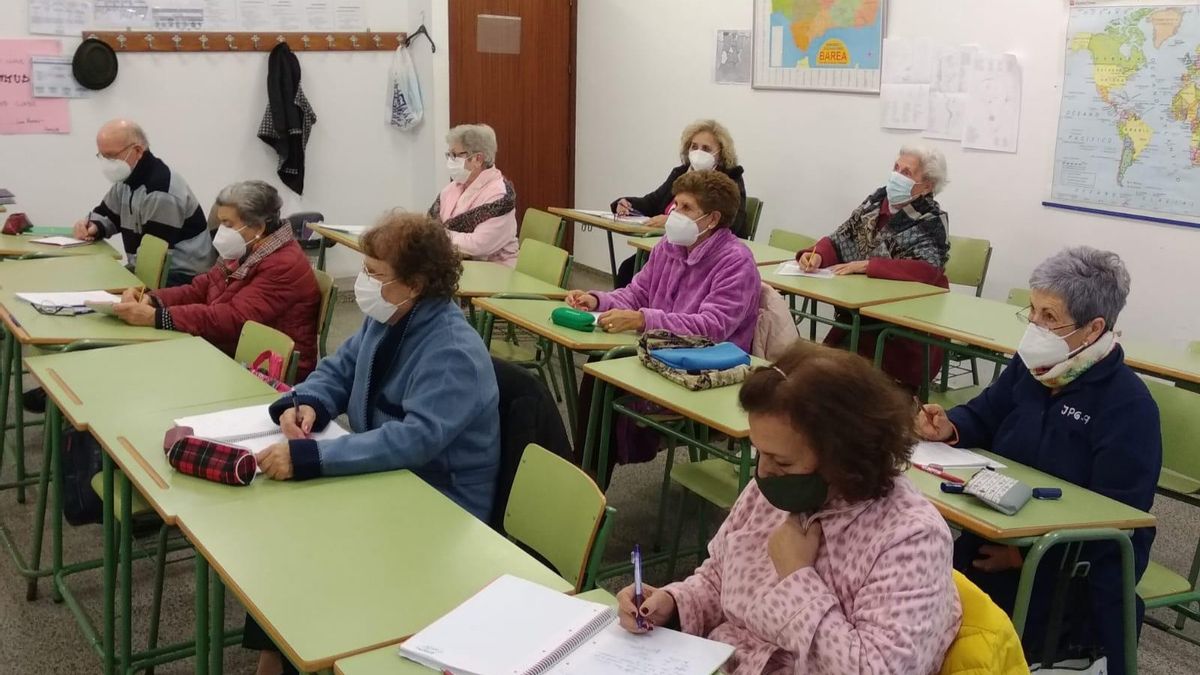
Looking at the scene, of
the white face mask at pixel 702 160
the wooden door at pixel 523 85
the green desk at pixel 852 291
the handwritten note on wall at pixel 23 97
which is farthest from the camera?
the wooden door at pixel 523 85

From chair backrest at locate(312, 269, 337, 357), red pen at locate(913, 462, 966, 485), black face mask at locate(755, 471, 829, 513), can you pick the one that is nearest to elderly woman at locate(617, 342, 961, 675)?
black face mask at locate(755, 471, 829, 513)

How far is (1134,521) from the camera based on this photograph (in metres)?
2.29

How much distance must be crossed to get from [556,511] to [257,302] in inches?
77.7

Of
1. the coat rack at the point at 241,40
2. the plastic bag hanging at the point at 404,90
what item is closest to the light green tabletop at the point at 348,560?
the coat rack at the point at 241,40

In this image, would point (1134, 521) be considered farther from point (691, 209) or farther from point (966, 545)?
point (691, 209)

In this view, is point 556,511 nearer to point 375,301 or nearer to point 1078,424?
point 375,301

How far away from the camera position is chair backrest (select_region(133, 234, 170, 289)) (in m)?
4.27

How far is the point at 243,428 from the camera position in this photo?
2.53 metres

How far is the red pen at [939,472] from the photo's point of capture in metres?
2.44

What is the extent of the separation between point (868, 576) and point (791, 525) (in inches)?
5.3

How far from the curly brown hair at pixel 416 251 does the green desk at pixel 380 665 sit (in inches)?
43.9

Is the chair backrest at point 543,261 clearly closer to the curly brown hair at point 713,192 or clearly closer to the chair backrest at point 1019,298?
the curly brown hair at point 713,192

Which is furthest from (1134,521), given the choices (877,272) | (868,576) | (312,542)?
(877,272)

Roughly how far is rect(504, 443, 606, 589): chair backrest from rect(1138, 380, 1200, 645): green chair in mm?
1352
